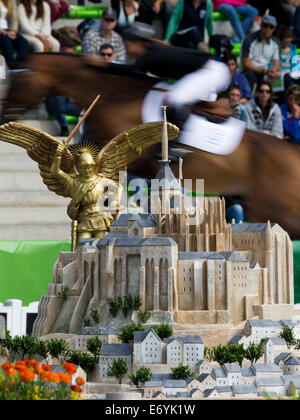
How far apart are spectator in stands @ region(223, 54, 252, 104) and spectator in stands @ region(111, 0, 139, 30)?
3414 mm

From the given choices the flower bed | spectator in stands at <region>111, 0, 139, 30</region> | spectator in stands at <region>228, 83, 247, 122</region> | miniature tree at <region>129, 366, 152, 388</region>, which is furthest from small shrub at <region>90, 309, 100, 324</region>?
spectator in stands at <region>111, 0, 139, 30</region>

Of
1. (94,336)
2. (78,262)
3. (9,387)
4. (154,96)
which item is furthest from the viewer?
(154,96)

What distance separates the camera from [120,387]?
115 feet

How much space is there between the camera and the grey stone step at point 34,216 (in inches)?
1796

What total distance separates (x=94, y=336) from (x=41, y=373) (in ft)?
26.7

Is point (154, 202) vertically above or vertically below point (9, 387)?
above

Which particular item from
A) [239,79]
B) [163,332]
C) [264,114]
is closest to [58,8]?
[239,79]

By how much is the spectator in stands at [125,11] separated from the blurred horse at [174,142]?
5.45ft

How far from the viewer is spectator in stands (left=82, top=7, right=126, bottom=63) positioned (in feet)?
155

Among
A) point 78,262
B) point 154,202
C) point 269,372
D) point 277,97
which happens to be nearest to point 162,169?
point 154,202

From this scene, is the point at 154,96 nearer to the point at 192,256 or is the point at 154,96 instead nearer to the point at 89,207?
the point at 89,207

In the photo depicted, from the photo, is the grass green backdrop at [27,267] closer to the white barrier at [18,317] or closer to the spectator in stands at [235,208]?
the white barrier at [18,317]

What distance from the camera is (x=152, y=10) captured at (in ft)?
159

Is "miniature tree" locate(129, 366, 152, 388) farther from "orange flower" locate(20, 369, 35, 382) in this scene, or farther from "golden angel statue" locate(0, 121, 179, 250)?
"orange flower" locate(20, 369, 35, 382)
